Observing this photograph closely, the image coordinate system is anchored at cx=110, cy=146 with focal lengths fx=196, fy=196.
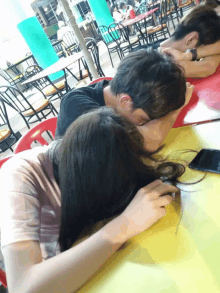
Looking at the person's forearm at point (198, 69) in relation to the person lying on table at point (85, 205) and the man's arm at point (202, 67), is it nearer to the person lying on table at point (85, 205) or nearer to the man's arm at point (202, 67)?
the man's arm at point (202, 67)

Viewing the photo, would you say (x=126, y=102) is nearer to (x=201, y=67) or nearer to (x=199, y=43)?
(x=201, y=67)

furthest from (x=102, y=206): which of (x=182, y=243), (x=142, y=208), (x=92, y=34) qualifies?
(x=92, y=34)

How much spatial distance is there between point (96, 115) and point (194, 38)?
4.68 ft

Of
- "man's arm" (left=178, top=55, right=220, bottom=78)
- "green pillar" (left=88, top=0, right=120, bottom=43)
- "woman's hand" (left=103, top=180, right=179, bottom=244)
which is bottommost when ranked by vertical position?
"man's arm" (left=178, top=55, right=220, bottom=78)

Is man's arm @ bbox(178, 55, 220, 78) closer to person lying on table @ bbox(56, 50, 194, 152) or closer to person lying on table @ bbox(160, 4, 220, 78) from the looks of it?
person lying on table @ bbox(160, 4, 220, 78)

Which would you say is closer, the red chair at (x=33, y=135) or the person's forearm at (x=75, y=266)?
the person's forearm at (x=75, y=266)

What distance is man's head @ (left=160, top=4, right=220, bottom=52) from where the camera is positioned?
1.52 meters

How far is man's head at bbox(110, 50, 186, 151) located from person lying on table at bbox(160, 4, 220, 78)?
421 millimetres

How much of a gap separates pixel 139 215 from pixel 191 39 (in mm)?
1594

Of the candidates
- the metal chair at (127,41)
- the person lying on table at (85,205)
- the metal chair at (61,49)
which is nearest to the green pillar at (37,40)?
the metal chair at (61,49)

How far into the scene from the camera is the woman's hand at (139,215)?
0.55 metres

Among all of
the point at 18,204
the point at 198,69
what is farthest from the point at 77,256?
the point at 198,69

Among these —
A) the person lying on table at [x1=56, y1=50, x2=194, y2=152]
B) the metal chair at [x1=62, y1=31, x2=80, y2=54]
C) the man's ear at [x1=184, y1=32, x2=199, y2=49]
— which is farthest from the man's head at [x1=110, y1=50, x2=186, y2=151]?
the metal chair at [x1=62, y1=31, x2=80, y2=54]

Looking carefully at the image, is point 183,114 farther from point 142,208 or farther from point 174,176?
point 142,208
